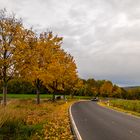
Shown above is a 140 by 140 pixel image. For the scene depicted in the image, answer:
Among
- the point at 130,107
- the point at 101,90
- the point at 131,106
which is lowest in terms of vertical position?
the point at 130,107

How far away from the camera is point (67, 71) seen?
Answer: 56625 mm

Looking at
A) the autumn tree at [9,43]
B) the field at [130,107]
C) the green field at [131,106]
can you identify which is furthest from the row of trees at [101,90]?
the autumn tree at [9,43]

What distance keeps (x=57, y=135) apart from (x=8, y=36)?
14.7 metres

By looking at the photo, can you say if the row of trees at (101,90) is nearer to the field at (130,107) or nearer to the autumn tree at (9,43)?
the field at (130,107)

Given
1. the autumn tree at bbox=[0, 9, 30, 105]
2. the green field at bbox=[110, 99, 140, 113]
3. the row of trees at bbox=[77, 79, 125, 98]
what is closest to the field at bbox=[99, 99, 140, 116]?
the green field at bbox=[110, 99, 140, 113]

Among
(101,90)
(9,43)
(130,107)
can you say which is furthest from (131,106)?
(101,90)

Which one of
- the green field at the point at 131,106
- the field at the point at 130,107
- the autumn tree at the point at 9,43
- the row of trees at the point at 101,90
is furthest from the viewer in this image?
the row of trees at the point at 101,90

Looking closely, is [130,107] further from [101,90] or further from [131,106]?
[101,90]

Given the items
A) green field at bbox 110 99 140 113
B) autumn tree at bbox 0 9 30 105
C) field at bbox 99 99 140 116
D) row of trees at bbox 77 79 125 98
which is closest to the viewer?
autumn tree at bbox 0 9 30 105

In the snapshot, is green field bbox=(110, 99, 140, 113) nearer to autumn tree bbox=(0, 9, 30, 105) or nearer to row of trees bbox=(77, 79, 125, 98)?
autumn tree bbox=(0, 9, 30, 105)

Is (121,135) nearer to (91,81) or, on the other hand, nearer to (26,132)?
(26,132)

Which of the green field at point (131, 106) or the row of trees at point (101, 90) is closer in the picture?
the green field at point (131, 106)

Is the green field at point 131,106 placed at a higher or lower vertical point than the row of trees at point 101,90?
lower

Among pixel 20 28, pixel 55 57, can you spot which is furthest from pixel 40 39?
pixel 20 28
